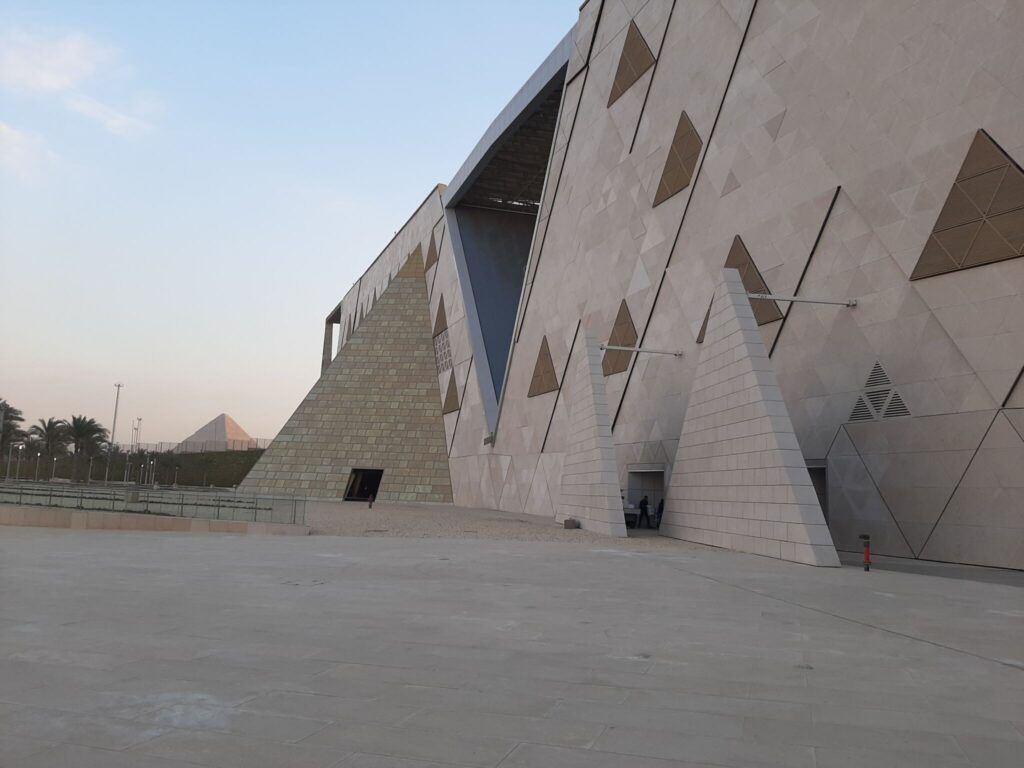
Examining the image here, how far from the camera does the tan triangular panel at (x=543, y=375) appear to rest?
2965 centimetres

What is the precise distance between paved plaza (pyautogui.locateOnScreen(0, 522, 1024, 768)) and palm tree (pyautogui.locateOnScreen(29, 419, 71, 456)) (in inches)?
2182

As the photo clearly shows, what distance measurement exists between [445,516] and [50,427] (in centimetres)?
4569

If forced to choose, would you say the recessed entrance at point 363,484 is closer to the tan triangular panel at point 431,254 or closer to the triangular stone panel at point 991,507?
the tan triangular panel at point 431,254

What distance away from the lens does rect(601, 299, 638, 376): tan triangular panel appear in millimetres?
24469

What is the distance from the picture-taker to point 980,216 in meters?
14.1

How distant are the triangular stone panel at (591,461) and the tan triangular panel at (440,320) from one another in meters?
21.5

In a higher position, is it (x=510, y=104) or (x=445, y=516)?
(x=510, y=104)

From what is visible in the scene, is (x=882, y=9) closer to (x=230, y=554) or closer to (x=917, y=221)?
(x=917, y=221)

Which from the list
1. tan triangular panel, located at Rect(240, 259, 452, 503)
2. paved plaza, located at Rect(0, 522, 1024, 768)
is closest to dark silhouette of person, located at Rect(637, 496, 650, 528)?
paved plaza, located at Rect(0, 522, 1024, 768)

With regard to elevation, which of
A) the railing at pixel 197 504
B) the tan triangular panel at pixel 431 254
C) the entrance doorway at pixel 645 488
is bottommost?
the railing at pixel 197 504

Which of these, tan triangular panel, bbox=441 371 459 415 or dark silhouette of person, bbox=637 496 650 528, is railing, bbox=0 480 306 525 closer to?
dark silhouette of person, bbox=637 496 650 528

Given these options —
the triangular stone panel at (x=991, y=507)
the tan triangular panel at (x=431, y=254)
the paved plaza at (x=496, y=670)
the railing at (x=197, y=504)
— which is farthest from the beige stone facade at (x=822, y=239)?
the tan triangular panel at (x=431, y=254)

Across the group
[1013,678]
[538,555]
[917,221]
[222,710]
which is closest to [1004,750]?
[1013,678]

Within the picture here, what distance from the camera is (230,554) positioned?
13141mm
